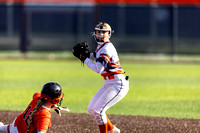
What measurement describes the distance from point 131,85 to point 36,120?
28.5ft

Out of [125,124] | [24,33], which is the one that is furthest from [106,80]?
[24,33]

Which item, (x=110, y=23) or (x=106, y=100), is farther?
(x=110, y=23)

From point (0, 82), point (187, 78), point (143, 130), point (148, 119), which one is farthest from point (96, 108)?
point (187, 78)

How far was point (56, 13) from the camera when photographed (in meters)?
31.4

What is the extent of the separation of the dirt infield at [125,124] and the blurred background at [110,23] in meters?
15.3

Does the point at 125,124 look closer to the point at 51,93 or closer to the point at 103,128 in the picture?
the point at 103,128

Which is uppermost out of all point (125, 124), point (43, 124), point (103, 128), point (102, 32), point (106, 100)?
point (102, 32)

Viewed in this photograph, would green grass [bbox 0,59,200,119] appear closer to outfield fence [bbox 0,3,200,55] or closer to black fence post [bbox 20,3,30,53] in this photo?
black fence post [bbox 20,3,30,53]

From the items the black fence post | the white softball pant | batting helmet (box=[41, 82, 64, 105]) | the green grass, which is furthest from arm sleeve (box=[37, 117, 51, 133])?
the black fence post

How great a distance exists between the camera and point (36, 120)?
6215 mm

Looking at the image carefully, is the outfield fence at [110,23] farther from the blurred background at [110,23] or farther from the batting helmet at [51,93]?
the batting helmet at [51,93]

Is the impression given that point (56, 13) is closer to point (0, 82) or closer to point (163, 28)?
point (163, 28)

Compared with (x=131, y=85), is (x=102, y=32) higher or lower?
higher

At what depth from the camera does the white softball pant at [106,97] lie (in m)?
6.88
